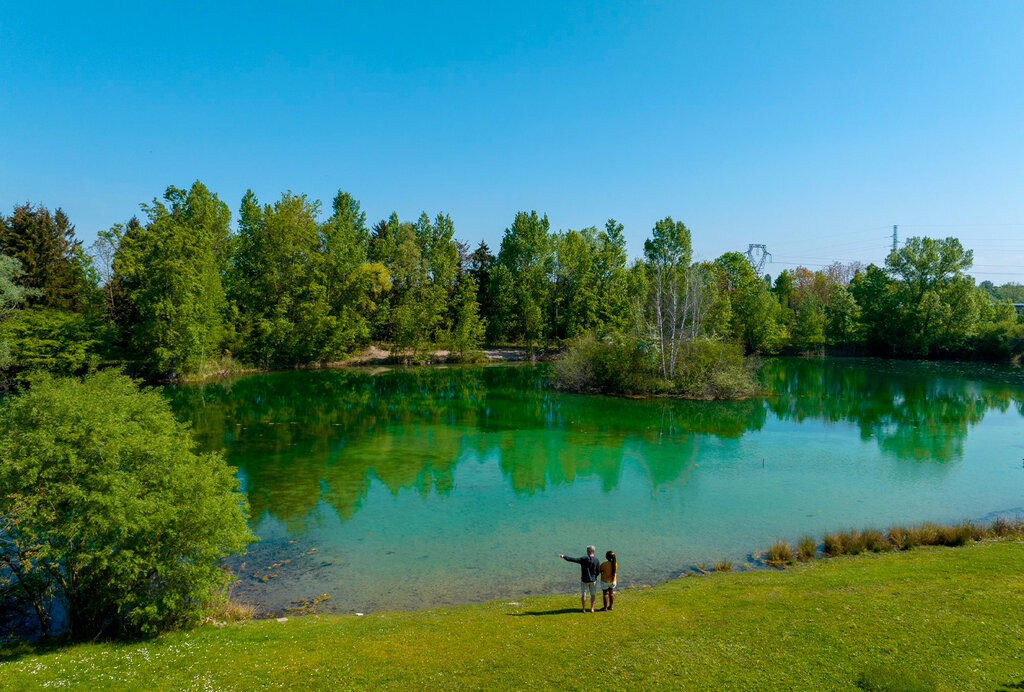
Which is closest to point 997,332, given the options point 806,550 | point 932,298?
point 932,298

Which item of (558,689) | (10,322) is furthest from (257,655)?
(10,322)

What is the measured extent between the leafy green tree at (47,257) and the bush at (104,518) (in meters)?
51.6

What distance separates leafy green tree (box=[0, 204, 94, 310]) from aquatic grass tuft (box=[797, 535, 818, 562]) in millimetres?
63527

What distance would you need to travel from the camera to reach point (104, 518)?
1231 centimetres

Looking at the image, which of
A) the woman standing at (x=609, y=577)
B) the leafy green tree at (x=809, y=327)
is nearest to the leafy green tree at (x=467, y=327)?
the leafy green tree at (x=809, y=327)

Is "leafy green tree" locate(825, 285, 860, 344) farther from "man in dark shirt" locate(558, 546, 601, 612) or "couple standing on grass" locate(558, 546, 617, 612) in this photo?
"man in dark shirt" locate(558, 546, 601, 612)

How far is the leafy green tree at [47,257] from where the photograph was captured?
180ft

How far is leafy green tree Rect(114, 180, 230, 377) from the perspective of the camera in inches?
2276

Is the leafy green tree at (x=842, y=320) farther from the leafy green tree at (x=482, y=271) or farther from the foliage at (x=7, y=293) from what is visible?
the foliage at (x=7, y=293)

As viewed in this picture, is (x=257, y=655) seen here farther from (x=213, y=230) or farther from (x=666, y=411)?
(x=213, y=230)

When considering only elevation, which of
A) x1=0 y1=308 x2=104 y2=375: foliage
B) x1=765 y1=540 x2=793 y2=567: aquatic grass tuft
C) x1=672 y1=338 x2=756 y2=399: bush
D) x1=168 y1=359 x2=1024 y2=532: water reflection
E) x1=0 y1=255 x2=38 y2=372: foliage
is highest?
x1=0 y1=255 x2=38 y2=372: foliage

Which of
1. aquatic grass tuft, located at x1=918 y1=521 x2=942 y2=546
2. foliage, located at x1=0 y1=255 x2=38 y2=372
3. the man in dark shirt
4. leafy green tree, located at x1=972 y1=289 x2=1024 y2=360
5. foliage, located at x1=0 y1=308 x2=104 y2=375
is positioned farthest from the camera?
leafy green tree, located at x1=972 y1=289 x2=1024 y2=360

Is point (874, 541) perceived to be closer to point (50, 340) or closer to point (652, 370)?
point (652, 370)

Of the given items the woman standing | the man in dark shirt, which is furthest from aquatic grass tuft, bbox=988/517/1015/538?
the man in dark shirt
